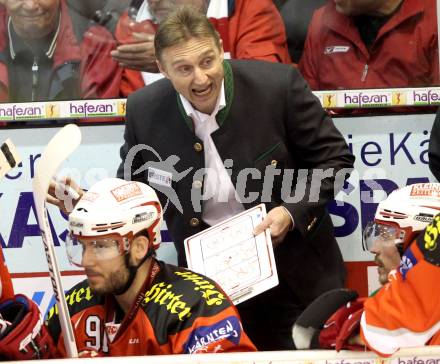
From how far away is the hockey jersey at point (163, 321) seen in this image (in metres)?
3.10

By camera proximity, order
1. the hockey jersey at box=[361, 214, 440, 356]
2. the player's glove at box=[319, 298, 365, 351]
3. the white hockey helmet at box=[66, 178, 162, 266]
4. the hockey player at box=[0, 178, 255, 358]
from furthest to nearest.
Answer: the white hockey helmet at box=[66, 178, 162, 266] → the hockey player at box=[0, 178, 255, 358] → the player's glove at box=[319, 298, 365, 351] → the hockey jersey at box=[361, 214, 440, 356]

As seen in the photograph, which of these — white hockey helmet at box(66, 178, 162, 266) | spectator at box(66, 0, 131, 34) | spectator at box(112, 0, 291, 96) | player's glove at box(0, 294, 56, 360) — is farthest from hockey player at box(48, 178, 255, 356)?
spectator at box(66, 0, 131, 34)

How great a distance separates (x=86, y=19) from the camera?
15.7 feet

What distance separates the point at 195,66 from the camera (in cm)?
370

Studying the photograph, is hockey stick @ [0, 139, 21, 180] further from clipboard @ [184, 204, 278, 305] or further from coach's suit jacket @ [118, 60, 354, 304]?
coach's suit jacket @ [118, 60, 354, 304]

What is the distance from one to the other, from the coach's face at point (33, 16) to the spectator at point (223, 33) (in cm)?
32

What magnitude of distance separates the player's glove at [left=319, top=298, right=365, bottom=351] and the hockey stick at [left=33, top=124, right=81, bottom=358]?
728 millimetres

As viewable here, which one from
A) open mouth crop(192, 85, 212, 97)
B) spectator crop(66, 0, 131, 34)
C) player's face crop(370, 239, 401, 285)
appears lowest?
player's face crop(370, 239, 401, 285)

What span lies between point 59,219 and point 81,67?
707 millimetres

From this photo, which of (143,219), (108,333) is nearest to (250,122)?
(143,219)

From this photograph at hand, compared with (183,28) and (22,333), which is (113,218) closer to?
(22,333)

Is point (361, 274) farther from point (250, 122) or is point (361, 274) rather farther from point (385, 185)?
point (250, 122)

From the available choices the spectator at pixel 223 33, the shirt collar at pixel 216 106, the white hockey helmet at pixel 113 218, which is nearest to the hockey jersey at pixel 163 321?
the white hockey helmet at pixel 113 218

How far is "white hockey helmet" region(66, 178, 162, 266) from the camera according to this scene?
10.9 feet
